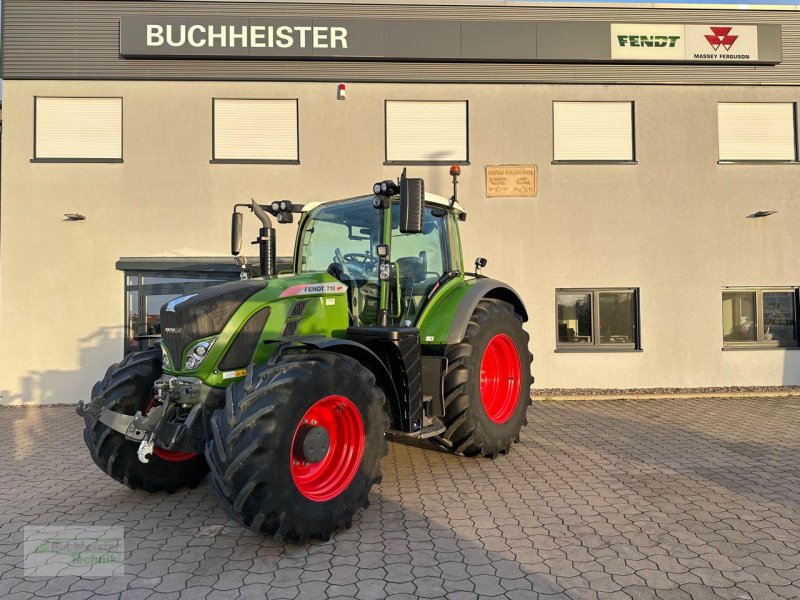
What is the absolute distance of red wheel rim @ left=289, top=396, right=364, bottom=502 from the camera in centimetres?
337

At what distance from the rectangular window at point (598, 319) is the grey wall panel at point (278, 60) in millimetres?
3409

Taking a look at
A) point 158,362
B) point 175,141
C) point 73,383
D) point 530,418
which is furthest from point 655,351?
point 73,383

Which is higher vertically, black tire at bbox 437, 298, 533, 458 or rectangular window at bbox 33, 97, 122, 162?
rectangular window at bbox 33, 97, 122, 162

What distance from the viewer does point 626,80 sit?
8.91m

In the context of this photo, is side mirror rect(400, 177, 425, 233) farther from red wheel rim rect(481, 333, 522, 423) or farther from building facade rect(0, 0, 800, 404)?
building facade rect(0, 0, 800, 404)

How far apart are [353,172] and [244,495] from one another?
655 centimetres

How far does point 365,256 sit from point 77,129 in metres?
6.43

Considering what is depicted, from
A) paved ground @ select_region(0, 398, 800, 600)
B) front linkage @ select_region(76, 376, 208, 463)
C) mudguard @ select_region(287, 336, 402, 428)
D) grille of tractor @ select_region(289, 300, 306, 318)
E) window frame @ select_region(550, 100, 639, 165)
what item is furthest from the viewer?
window frame @ select_region(550, 100, 639, 165)

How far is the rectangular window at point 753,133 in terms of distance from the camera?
905 cm

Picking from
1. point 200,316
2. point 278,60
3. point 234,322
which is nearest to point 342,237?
point 234,322

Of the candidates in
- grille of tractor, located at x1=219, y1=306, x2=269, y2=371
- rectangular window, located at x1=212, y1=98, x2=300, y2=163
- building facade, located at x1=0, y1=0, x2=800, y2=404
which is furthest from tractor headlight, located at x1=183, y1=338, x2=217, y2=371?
rectangular window, located at x1=212, y1=98, x2=300, y2=163

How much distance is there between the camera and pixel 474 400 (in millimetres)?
4680

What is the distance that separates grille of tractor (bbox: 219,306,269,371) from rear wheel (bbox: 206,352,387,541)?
16.3 inches

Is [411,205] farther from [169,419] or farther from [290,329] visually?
[169,419]
